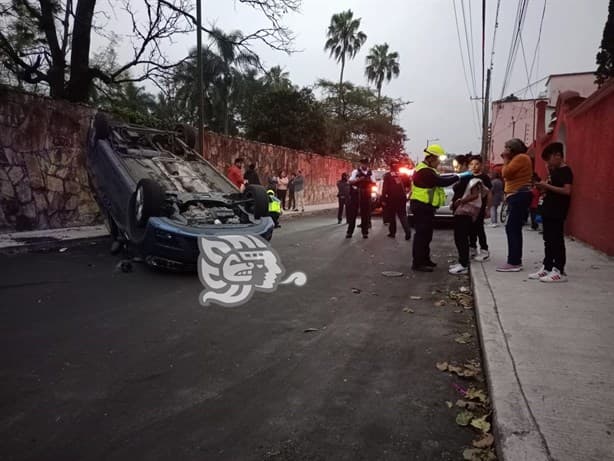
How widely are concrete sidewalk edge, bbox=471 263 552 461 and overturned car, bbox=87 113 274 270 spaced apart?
12.4 ft

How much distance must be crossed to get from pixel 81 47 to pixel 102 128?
7.29 meters

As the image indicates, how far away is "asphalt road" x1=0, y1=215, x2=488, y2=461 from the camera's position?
2307 millimetres

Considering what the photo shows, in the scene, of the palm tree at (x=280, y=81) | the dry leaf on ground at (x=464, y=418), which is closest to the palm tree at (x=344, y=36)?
the palm tree at (x=280, y=81)

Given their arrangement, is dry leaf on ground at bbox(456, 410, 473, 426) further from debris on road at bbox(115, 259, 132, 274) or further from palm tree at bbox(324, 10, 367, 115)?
palm tree at bbox(324, 10, 367, 115)

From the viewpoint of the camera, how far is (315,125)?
2820 cm

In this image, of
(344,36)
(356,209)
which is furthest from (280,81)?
(356,209)

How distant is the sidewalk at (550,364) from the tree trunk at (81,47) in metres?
13.0

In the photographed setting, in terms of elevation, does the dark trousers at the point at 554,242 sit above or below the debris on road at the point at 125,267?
above

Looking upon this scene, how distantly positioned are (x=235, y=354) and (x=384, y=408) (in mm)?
1328

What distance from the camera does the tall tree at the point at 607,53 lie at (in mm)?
15826

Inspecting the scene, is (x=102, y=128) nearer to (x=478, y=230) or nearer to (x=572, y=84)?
(x=478, y=230)

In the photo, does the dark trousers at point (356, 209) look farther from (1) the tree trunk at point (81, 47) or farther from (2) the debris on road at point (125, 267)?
(1) the tree trunk at point (81, 47)

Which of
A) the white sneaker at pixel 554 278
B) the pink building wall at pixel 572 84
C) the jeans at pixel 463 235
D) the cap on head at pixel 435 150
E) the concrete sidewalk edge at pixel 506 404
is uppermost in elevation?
the pink building wall at pixel 572 84

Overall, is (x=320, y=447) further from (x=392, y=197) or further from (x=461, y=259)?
(x=392, y=197)
